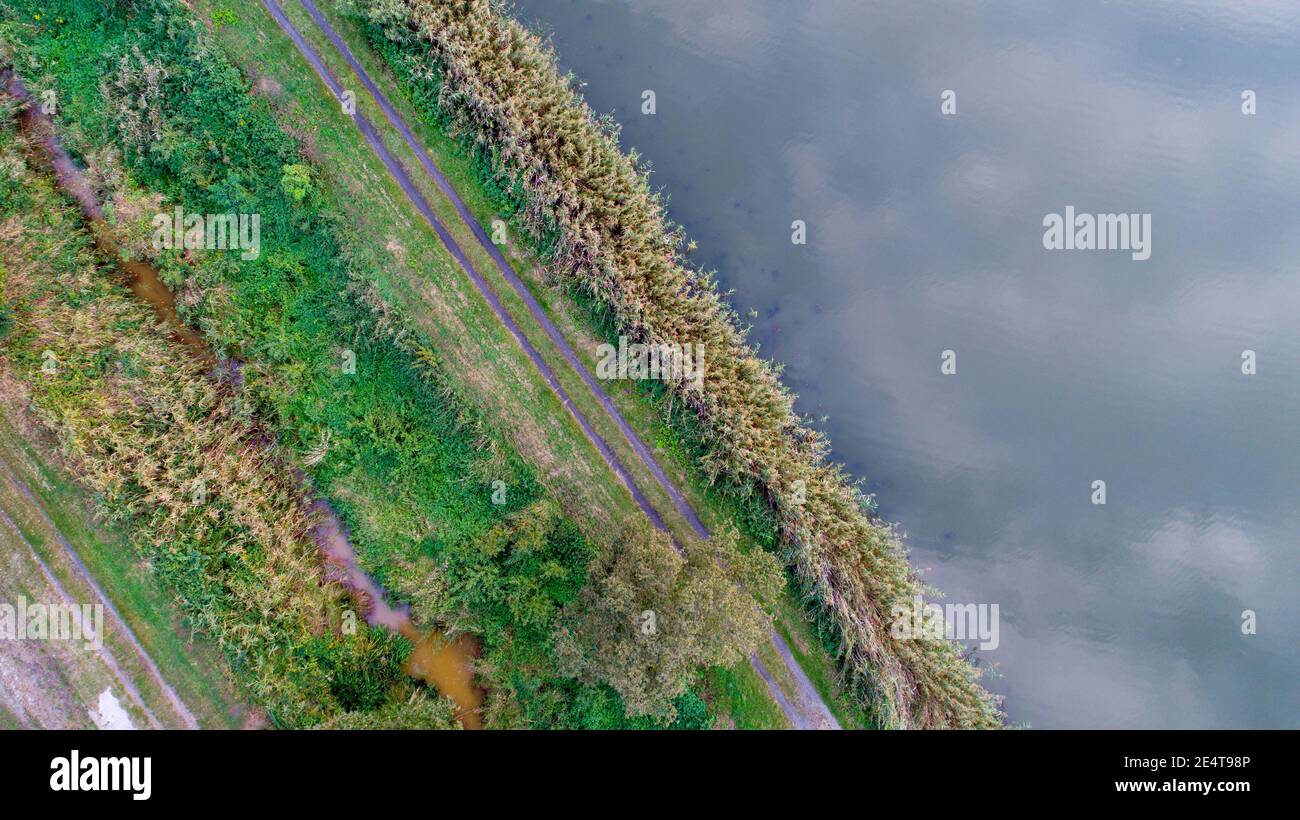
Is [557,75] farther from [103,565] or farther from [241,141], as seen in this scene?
[103,565]

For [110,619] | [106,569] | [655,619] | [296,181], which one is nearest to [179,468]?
[106,569]

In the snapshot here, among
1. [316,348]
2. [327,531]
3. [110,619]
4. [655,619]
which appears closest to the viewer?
[655,619]

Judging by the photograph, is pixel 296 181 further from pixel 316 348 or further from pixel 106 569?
pixel 106 569

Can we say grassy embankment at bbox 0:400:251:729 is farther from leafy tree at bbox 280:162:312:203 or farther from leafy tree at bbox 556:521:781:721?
leafy tree at bbox 556:521:781:721

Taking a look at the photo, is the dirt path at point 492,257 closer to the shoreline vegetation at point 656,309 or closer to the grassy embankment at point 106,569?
the shoreline vegetation at point 656,309

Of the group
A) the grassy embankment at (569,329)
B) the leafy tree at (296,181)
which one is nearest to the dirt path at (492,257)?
the grassy embankment at (569,329)

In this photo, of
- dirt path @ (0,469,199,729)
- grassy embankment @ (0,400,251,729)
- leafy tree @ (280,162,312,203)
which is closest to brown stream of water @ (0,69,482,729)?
grassy embankment @ (0,400,251,729)
